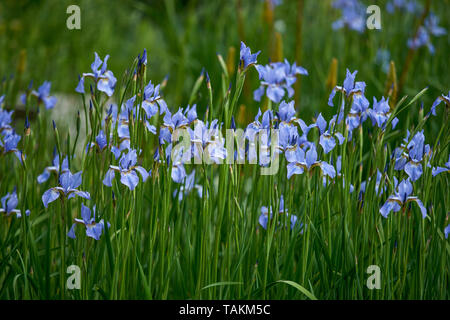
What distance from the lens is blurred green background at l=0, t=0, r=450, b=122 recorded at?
337cm

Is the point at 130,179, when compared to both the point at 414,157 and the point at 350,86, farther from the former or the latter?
the point at 414,157

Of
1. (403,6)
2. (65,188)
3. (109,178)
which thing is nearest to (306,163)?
(109,178)

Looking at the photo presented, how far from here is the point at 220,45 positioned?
4109mm

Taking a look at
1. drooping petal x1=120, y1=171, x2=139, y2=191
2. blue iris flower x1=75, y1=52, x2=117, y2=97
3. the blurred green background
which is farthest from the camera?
the blurred green background

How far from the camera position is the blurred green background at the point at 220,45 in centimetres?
337

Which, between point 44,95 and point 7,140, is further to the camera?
point 44,95

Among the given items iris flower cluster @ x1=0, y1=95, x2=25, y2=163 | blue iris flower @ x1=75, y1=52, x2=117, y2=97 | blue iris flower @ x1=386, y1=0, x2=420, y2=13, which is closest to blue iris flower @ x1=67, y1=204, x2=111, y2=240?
iris flower cluster @ x1=0, y1=95, x2=25, y2=163

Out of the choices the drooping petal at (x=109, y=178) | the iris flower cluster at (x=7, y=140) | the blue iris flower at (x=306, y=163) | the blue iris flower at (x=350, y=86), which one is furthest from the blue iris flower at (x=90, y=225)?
the blue iris flower at (x=350, y=86)

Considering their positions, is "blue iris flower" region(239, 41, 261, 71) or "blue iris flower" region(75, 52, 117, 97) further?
"blue iris flower" region(75, 52, 117, 97)

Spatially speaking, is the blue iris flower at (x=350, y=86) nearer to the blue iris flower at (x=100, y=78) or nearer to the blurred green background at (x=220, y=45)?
the blue iris flower at (x=100, y=78)

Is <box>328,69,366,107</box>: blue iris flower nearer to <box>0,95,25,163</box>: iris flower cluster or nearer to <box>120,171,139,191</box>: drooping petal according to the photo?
<box>120,171,139,191</box>: drooping petal

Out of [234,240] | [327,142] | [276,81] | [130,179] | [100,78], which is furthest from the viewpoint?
[276,81]
